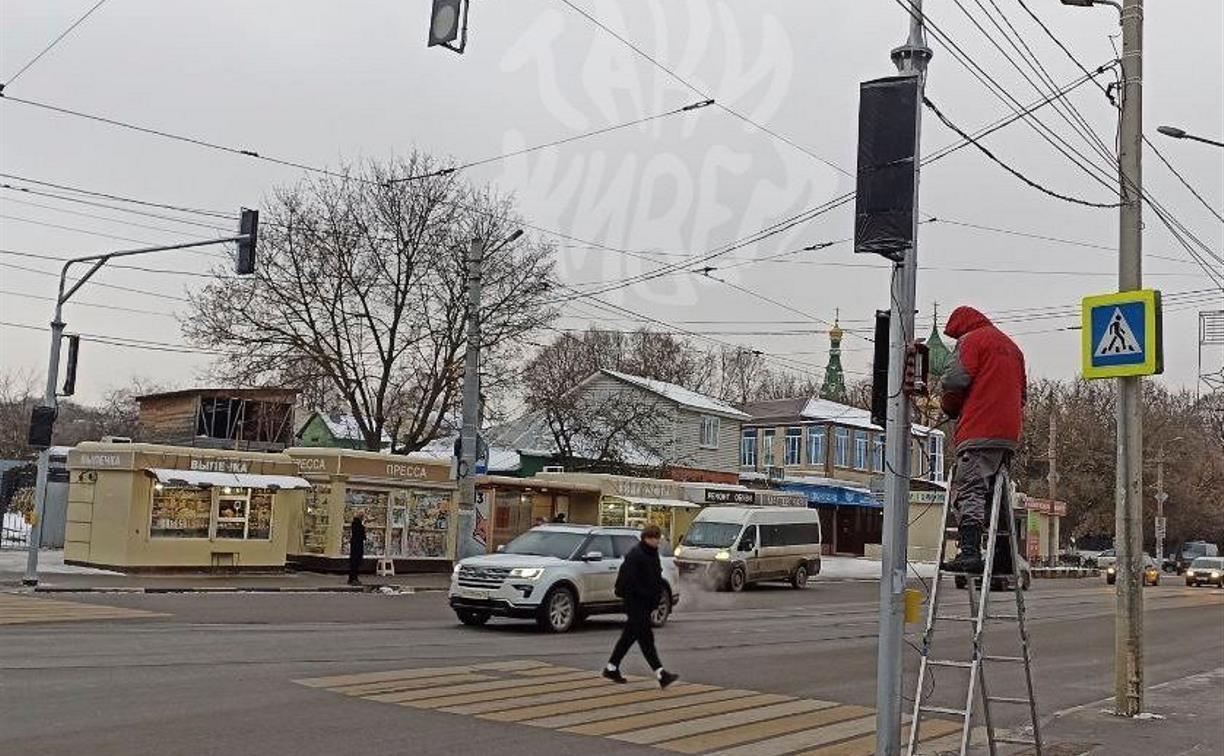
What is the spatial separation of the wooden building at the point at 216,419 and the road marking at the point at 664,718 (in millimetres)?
34894

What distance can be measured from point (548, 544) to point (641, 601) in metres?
6.52

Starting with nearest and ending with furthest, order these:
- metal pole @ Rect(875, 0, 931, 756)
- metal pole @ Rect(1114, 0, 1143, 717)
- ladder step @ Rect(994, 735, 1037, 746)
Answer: metal pole @ Rect(875, 0, 931, 756) < ladder step @ Rect(994, 735, 1037, 746) < metal pole @ Rect(1114, 0, 1143, 717)

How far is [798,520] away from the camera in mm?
37219

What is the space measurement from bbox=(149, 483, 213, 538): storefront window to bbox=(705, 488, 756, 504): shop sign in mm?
20500

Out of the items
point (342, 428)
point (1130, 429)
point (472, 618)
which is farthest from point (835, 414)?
point (1130, 429)

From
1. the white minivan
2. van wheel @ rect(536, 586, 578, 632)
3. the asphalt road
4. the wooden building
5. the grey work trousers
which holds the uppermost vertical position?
the wooden building

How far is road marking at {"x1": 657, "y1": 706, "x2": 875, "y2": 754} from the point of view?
373 inches

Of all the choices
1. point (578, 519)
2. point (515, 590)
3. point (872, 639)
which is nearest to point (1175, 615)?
point (872, 639)

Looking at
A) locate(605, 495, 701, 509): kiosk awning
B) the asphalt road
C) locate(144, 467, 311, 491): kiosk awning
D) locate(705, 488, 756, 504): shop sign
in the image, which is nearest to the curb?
the asphalt road

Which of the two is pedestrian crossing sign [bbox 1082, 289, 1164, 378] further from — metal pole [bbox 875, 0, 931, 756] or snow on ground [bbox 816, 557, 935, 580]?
snow on ground [bbox 816, 557, 935, 580]

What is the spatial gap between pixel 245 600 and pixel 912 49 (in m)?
18.8

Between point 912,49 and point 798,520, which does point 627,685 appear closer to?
point 912,49

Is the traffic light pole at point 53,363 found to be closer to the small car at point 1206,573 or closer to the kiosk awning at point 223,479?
the kiosk awning at point 223,479

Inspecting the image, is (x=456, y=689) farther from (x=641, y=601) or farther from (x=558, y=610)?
(x=558, y=610)
